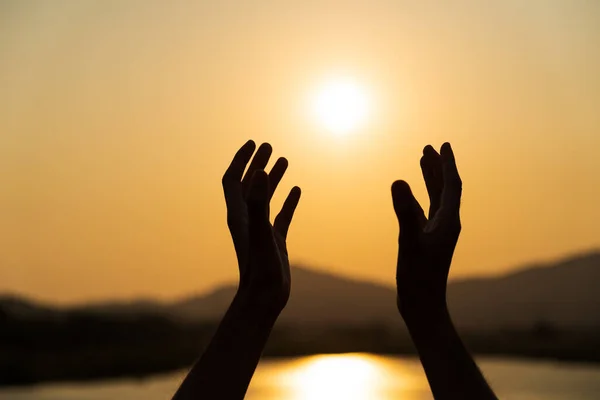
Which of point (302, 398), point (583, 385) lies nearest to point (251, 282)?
point (583, 385)

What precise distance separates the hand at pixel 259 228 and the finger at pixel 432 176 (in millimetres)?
262

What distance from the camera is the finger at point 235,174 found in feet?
4.06

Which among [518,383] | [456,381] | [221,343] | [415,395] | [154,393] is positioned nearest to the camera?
[456,381]

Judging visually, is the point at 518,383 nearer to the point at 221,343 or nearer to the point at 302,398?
the point at 302,398

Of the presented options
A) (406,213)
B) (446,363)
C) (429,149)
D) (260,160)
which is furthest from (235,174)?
(446,363)

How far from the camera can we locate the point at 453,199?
42.8 inches

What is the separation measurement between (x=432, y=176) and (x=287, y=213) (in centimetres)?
31

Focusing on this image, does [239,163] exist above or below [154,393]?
below

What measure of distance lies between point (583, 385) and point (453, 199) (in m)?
4.63

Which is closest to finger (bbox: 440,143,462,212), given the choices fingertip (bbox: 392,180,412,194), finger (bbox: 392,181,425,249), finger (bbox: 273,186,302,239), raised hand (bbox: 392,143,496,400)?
raised hand (bbox: 392,143,496,400)

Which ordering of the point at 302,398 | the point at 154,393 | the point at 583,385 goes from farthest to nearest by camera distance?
the point at 302,398 → the point at 583,385 → the point at 154,393

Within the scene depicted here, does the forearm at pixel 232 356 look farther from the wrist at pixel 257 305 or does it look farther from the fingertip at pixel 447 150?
the fingertip at pixel 447 150

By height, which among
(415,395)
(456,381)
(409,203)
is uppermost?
(415,395)

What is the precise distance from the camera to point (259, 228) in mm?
1024
